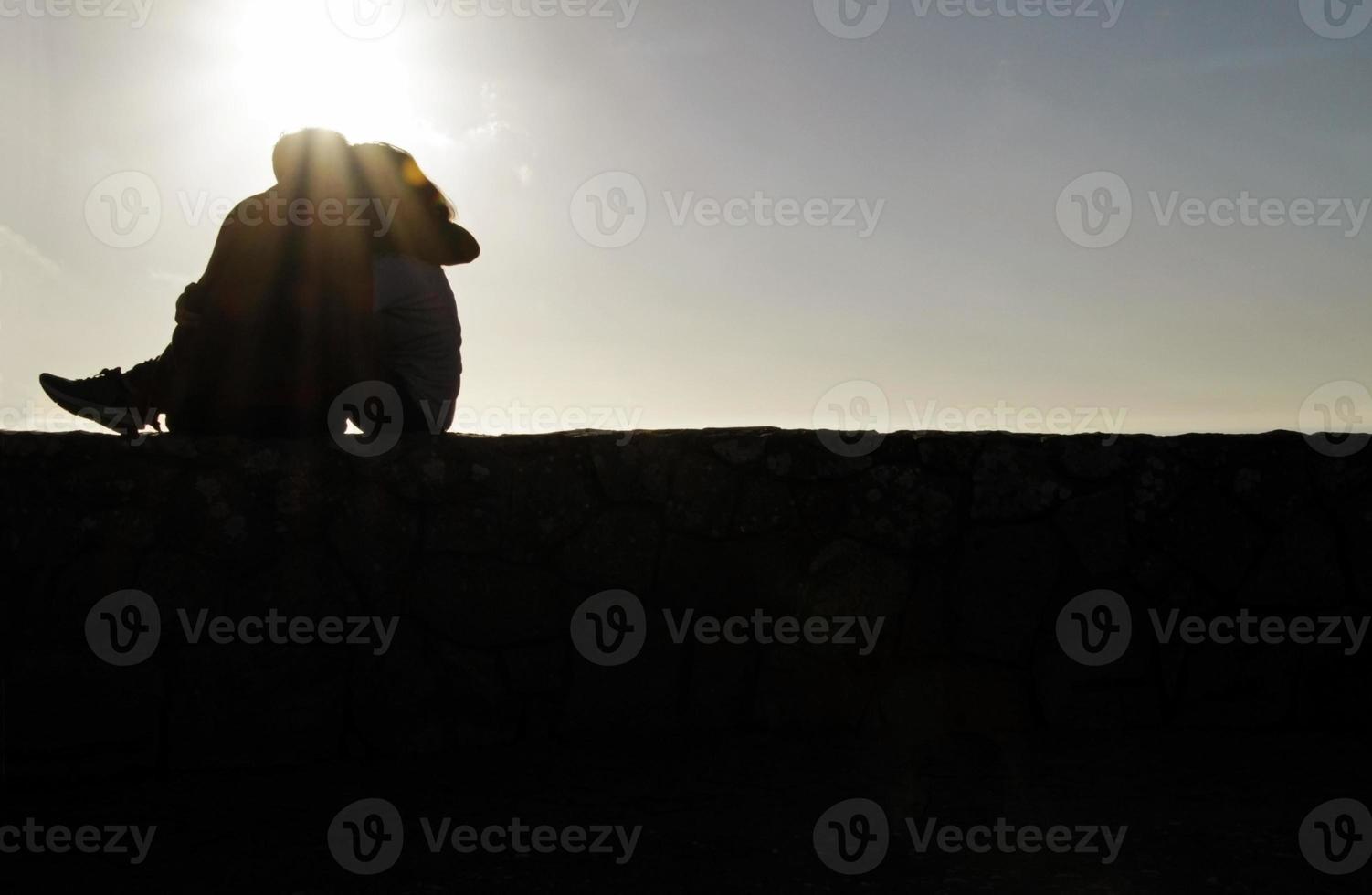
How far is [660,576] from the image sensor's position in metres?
3.38

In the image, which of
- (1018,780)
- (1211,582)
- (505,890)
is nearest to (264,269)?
(505,890)

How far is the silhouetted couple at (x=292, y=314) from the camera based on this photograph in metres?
3.46

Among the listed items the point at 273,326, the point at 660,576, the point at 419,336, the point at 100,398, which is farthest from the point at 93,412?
the point at 660,576

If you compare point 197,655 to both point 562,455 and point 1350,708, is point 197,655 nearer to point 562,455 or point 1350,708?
point 562,455

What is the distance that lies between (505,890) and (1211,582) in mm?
2267

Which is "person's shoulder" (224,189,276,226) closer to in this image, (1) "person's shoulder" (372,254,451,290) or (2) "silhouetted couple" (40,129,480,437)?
(2) "silhouetted couple" (40,129,480,437)

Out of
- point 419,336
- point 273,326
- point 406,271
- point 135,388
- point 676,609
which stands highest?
point 406,271

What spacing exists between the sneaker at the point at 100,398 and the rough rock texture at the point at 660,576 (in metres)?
0.27

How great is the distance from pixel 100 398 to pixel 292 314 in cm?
64

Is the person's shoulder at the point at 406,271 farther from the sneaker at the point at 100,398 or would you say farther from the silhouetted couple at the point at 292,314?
the sneaker at the point at 100,398

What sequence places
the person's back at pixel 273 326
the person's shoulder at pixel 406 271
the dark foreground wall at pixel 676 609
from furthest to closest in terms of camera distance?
the person's shoulder at pixel 406 271 → the person's back at pixel 273 326 → the dark foreground wall at pixel 676 609

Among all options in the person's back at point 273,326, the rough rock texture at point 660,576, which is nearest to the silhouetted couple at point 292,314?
the person's back at point 273,326

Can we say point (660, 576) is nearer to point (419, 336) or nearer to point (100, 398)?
point (419, 336)

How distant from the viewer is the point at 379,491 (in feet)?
10.9
